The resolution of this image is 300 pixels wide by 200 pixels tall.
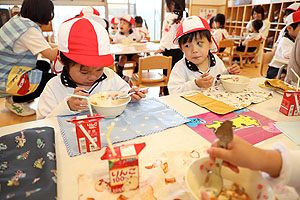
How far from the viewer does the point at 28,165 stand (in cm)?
59

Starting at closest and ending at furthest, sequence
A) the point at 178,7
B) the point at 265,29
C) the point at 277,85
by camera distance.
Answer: the point at 277,85, the point at 178,7, the point at 265,29

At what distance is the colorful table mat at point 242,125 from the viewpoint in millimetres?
803

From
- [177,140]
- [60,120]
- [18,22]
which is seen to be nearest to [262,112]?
[177,140]

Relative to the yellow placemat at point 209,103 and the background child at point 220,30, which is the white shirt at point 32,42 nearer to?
the yellow placemat at point 209,103

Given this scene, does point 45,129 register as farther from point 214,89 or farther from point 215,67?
point 215,67

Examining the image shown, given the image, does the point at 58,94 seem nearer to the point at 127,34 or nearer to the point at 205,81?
the point at 205,81

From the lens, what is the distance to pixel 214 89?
4.33 feet

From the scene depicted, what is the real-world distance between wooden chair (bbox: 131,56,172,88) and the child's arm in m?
1.81

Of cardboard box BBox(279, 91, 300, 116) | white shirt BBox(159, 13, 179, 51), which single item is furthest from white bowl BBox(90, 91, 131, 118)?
white shirt BBox(159, 13, 179, 51)

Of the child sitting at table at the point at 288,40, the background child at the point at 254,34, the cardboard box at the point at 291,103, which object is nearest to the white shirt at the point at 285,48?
the child sitting at table at the point at 288,40

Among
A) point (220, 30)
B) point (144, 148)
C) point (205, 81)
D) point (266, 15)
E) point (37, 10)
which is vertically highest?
point (266, 15)

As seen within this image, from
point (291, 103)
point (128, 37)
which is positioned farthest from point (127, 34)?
point (291, 103)

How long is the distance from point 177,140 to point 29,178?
1.61ft

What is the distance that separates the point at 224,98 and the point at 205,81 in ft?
0.56
